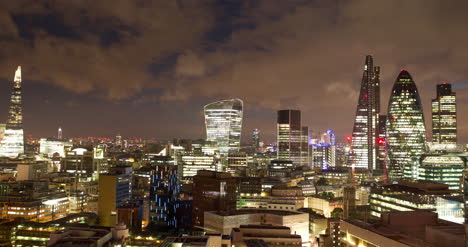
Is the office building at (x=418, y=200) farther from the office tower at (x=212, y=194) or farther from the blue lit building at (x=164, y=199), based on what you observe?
the blue lit building at (x=164, y=199)

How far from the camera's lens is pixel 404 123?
16575cm

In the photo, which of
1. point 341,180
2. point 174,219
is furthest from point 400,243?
point 341,180

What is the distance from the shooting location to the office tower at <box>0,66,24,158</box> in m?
180

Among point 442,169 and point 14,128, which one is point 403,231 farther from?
point 14,128

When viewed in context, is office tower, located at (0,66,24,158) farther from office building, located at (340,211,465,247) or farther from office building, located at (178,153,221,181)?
office building, located at (340,211,465,247)

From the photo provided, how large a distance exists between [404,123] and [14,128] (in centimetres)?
17088

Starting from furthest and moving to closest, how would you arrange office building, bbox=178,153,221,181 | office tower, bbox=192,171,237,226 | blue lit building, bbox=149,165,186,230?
office building, bbox=178,153,221,181
blue lit building, bbox=149,165,186,230
office tower, bbox=192,171,237,226

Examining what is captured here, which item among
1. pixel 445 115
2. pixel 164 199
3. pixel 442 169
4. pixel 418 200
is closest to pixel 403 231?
pixel 418 200

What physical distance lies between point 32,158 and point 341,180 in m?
127

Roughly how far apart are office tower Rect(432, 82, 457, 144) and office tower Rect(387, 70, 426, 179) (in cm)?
1908

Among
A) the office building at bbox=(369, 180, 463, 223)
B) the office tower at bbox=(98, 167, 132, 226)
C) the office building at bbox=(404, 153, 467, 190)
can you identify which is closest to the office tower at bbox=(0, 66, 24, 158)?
the office tower at bbox=(98, 167, 132, 226)

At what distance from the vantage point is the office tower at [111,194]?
86.8m

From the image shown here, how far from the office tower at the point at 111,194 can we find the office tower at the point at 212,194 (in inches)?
687

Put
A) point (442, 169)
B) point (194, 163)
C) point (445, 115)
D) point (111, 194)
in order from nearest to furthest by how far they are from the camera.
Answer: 1. point (111, 194)
2. point (442, 169)
3. point (194, 163)
4. point (445, 115)
